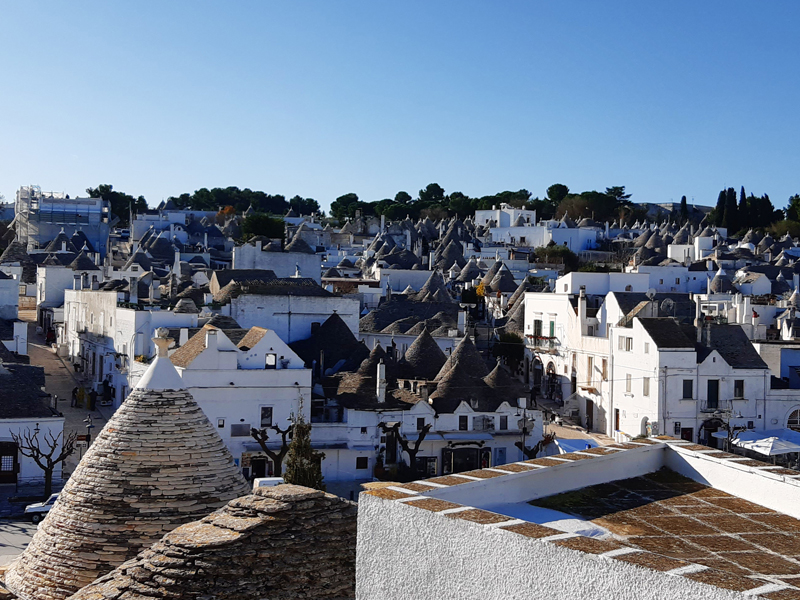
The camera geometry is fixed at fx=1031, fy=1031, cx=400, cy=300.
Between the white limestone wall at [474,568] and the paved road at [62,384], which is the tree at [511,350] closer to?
the paved road at [62,384]

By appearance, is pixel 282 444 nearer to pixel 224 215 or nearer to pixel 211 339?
pixel 211 339

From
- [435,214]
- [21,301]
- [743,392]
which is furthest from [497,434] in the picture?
[435,214]

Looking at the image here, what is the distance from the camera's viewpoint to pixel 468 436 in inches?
1484

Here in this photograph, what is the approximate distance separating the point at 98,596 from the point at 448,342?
42.0 m

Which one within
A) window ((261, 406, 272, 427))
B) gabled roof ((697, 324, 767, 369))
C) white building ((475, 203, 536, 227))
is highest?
white building ((475, 203, 536, 227))

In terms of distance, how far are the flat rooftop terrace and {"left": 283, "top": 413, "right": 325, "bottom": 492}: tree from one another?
1741 centimetres

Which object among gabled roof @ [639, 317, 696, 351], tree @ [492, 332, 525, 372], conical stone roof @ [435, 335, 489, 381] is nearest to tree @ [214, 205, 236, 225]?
tree @ [492, 332, 525, 372]

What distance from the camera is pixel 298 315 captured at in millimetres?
45969

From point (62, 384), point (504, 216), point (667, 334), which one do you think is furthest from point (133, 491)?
point (504, 216)

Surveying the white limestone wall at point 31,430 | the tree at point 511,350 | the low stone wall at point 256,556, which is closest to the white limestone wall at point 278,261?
the tree at point 511,350

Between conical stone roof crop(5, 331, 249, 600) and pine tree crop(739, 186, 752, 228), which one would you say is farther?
pine tree crop(739, 186, 752, 228)

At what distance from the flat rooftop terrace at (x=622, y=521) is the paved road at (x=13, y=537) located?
16.9m

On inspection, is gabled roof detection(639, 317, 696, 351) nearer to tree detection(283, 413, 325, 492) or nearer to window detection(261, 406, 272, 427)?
window detection(261, 406, 272, 427)

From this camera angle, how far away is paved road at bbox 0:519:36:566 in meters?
23.9
